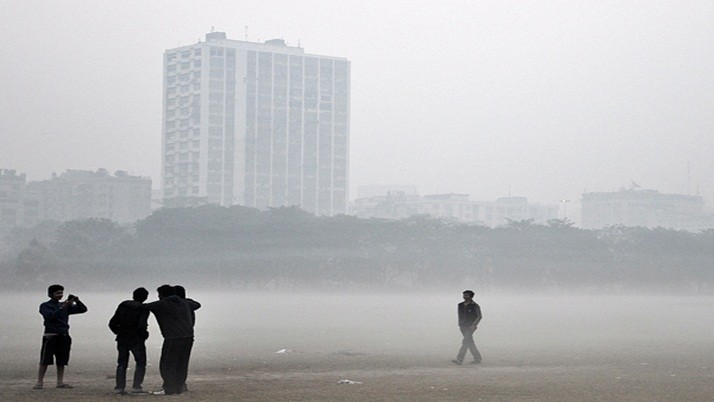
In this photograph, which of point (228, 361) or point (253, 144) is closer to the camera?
point (228, 361)

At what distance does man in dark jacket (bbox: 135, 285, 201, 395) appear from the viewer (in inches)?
720

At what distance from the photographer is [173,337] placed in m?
18.3

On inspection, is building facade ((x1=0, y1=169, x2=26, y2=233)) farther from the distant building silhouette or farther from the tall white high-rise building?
the tall white high-rise building

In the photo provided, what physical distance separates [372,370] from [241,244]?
311 feet

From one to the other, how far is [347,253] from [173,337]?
9852 centimetres

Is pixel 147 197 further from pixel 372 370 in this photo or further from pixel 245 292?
pixel 372 370

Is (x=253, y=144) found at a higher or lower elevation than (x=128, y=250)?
higher

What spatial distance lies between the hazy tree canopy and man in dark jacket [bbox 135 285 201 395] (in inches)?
3619

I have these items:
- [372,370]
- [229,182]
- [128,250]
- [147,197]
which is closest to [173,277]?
[128,250]

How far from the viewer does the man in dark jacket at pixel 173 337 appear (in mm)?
18281

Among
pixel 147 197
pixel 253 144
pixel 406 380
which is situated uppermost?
pixel 253 144

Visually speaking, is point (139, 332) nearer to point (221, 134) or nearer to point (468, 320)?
point (468, 320)

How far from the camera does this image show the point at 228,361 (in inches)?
1023

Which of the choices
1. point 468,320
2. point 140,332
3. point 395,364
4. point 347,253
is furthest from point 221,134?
point 140,332
